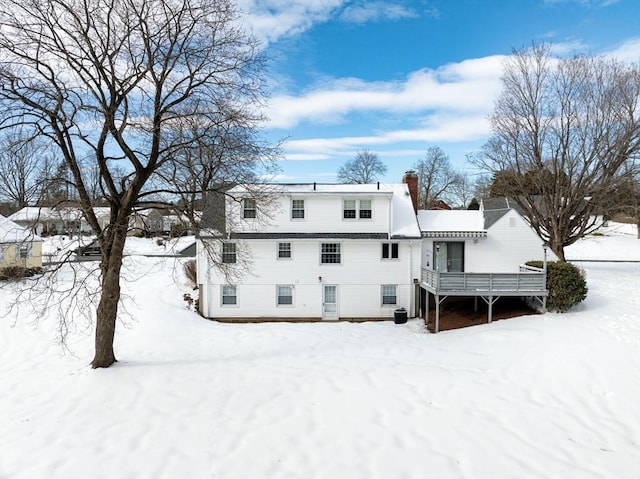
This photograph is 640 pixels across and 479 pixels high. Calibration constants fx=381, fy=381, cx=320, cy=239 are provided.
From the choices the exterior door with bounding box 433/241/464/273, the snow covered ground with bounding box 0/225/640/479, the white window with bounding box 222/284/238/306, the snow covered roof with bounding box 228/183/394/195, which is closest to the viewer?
the snow covered ground with bounding box 0/225/640/479

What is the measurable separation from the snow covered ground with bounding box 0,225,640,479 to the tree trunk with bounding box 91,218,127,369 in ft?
1.84

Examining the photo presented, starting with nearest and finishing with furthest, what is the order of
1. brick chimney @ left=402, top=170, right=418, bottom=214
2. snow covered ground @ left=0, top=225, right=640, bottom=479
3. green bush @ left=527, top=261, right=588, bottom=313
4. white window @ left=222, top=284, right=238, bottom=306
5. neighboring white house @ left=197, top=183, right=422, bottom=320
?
snow covered ground @ left=0, top=225, right=640, bottom=479 → green bush @ left=527, top=261, right=588, bottom=313 → neighboring white house @ left=197, top=183, right=422, bottom=320 → white window @ left=222, top=284, right=238, bottom=306 → brick chimney @ left=402, top=170, right=418, bottom=214

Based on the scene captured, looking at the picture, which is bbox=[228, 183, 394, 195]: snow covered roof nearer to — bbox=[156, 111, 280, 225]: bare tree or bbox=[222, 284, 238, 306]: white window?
bbox=[222, 284, 238, 306]: white window

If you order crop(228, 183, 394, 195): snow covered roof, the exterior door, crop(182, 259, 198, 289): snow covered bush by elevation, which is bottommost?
crop(182, 259, 198, 289): snow covered bush

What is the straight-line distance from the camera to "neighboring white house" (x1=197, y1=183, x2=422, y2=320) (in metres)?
19.6

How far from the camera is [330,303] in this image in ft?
65.1

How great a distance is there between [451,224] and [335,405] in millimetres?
15045

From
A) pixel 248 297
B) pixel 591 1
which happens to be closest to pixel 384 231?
pixel 248 297

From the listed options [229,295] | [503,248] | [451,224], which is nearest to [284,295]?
[229,295]

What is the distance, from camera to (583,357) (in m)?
10.6

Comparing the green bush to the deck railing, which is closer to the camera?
the green bush

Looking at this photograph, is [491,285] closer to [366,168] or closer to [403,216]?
[403,216]

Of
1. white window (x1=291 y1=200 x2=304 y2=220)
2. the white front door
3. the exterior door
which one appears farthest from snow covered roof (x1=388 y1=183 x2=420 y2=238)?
white window (x1=291 y1=200 x2=304 y2=220)

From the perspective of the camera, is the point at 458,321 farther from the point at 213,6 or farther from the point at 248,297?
the point at 213,6
